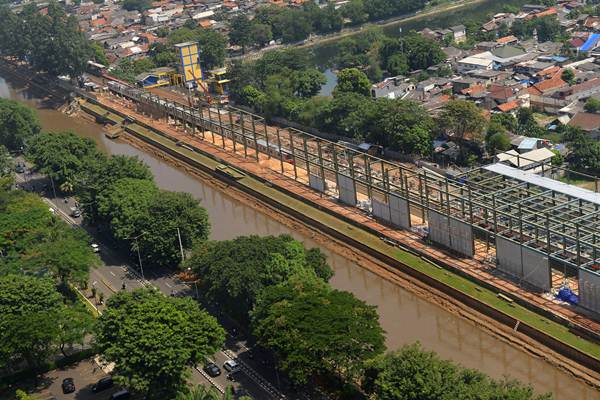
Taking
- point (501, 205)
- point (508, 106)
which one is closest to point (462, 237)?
point (501, 205)

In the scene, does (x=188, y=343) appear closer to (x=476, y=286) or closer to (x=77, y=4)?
(x=476, y=286)

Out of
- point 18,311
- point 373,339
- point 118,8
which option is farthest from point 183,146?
point 118,8

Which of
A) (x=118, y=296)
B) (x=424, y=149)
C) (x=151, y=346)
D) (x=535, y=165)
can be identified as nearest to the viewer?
(x=151, y=346)

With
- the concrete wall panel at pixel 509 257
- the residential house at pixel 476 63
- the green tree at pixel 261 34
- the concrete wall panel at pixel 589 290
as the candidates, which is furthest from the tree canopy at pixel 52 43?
the concrete wall panel at pixel 589 290

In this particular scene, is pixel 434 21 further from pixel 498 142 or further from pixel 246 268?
pixel 246 268

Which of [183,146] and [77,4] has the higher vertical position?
[77,4]

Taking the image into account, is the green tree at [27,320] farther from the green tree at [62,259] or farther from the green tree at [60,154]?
the green tree at [60,154]
